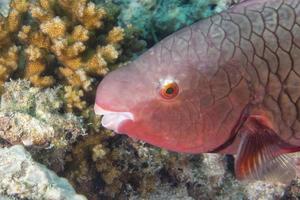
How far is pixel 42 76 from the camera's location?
415 cm

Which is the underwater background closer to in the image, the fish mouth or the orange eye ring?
the fish mouth

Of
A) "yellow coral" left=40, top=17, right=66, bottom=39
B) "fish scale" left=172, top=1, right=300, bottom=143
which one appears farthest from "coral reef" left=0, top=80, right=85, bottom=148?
"fish scale" left=172, top=1, right=300, bottom=143

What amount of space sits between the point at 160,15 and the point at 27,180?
3.05m

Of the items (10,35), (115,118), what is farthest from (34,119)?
(10,35)

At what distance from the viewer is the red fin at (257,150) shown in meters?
3.03

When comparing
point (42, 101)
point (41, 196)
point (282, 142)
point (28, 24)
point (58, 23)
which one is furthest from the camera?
point (28, 24)

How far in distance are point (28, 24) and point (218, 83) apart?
227cm

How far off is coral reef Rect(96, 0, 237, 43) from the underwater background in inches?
23.5

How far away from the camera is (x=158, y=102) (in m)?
2.91

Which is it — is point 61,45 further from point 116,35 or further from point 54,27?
point 116,35

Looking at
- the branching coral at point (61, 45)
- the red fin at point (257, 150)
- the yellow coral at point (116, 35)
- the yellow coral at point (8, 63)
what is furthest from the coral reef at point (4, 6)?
the red fin at point (257, 150)

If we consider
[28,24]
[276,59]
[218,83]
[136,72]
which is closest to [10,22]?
[28,24]

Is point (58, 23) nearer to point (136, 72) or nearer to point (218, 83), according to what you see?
point (136, 72)

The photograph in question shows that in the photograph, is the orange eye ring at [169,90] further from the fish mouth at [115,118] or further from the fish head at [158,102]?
the fish mouth at [115,118]
